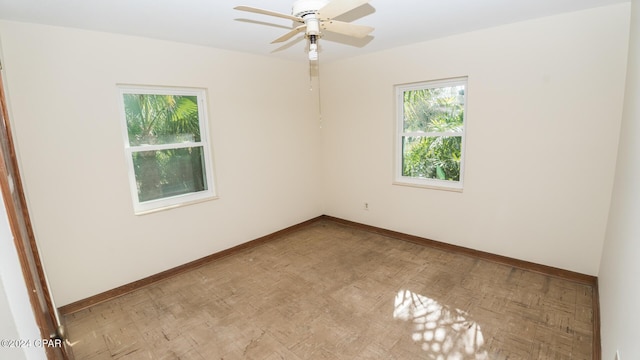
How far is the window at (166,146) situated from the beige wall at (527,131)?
222 cm

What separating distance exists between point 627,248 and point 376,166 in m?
2.71

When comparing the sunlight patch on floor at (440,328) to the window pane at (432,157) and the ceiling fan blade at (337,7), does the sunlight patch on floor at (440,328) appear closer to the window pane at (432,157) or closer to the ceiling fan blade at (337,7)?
the window pane at (432,157)

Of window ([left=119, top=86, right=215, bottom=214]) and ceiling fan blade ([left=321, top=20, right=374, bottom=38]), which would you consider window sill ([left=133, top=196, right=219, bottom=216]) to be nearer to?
window ([left=119, top=86, right=215, bottom=214])

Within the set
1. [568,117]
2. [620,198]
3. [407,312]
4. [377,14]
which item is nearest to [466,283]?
[407,312]

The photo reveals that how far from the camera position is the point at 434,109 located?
354cm

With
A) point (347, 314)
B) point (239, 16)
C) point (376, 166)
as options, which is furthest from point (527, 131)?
point (239, 16)

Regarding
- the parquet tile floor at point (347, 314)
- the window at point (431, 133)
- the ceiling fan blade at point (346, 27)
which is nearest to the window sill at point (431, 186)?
the window at point (431, 133)

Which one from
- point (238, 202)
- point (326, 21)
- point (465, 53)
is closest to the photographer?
point (326, 21)

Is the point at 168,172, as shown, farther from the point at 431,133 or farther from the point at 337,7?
the point at 431,133

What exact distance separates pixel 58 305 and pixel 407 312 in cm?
297

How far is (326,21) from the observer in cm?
184

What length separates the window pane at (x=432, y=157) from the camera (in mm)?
3457

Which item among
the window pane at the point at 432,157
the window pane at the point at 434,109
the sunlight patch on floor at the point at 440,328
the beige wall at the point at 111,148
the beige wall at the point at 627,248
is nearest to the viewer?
the beige wall at the point at 627,248

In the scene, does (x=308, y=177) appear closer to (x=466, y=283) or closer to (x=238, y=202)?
(x=238, y=202)
